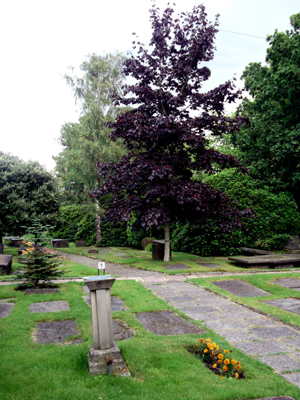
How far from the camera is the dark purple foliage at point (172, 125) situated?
34.0 ft

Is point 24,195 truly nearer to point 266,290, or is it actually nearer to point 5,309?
point 5,309

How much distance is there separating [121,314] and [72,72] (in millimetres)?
20716

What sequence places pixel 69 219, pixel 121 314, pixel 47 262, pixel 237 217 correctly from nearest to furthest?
pixel 121 314, pixel 47 262, pixel 237 217, pixel 69 219

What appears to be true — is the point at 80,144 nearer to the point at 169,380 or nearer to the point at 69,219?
the point at 69,219

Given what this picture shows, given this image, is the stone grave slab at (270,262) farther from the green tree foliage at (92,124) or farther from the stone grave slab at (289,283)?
the green tree foliage at (92,124)

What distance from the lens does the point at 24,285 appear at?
7.39 m

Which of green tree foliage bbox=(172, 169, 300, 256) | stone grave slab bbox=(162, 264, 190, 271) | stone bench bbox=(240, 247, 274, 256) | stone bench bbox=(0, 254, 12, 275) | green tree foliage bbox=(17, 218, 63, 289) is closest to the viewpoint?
green tree foliage bbox=(17, 218, 63, 289)

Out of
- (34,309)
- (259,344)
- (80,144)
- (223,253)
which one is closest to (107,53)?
(80,144)

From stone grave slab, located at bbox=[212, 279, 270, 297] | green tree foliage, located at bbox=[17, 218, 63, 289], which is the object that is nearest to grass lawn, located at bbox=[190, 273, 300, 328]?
stone grave slab, located at bbox=[212, 279, 270, 297]

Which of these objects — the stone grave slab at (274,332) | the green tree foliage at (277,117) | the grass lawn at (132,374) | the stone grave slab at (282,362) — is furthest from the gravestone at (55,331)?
the green tree foliage at (277,117)

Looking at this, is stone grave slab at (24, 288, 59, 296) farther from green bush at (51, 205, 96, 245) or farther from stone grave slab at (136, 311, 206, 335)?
green bush at (51, 205, 96, 245)

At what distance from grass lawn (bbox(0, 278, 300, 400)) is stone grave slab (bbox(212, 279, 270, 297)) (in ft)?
9.50

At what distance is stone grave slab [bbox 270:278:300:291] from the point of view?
7804 mm

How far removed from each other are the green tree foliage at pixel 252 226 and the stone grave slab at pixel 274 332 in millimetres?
8098
